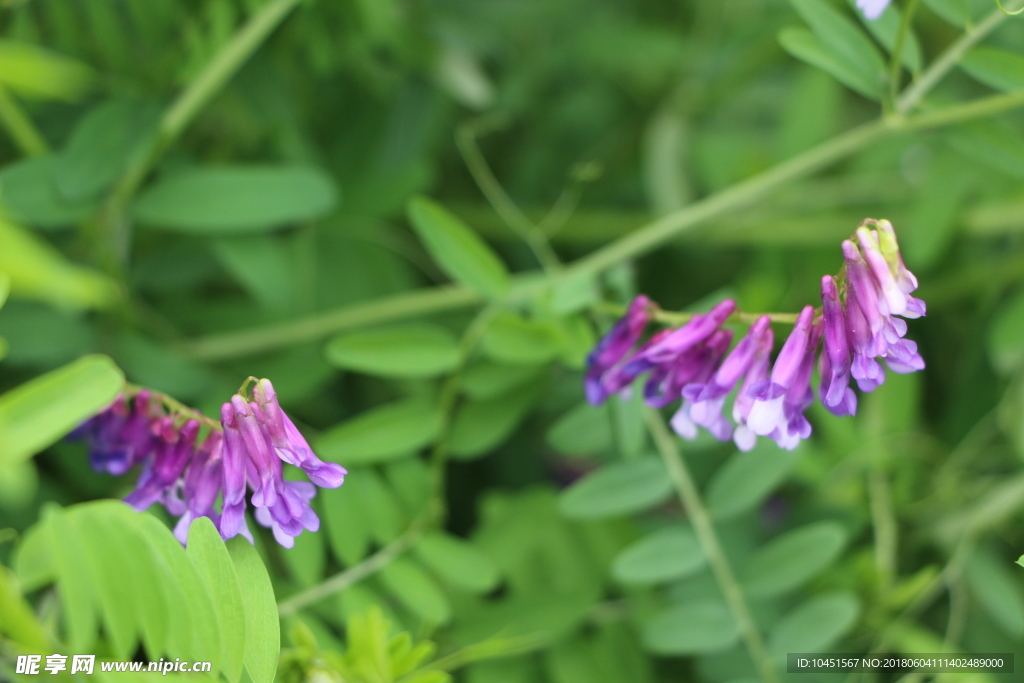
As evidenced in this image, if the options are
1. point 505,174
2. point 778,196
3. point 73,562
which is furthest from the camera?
point 505,174

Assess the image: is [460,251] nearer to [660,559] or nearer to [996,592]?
[660,559]

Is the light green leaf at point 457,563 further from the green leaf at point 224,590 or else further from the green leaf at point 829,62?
the green leaf at point 829,62

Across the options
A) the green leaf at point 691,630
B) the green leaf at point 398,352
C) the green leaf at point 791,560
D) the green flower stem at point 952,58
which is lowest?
the green leaf at point 691,630

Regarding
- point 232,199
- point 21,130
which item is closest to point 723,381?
point 232,199

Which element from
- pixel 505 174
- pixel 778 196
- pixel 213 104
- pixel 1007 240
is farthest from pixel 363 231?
pixel 1007 240

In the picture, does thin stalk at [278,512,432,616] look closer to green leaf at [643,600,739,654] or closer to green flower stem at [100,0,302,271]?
green leaf at [643,600,739,654]

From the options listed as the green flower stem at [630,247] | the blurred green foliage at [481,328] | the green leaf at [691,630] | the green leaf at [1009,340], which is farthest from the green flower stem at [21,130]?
the green leaf at [1009,340]

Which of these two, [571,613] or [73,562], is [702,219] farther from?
[73,562]

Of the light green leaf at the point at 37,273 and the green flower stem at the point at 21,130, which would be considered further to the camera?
the green flower stem at the point at 21,130
